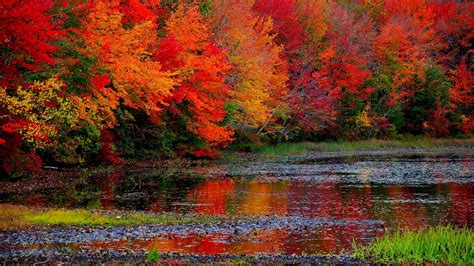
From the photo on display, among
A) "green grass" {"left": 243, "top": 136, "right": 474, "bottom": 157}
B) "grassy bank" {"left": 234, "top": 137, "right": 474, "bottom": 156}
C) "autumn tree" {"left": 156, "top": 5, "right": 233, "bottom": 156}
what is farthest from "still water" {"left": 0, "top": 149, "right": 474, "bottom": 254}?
"grassy bank" {"left": 234, "top": 137, "right": 474, "bottom": 156}

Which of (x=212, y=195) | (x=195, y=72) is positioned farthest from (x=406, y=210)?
(x=195, y=72)

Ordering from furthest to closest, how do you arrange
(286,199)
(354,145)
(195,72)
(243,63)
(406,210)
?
1. (354,145)
2. (243,63)
3. (195,72)
4. (286,199)
5. (406,210)

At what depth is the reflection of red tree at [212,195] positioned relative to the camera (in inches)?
1177

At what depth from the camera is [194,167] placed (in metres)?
50.7

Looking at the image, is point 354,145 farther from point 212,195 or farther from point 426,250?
point 426,250

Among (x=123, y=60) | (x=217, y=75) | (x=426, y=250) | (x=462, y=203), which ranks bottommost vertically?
(x=462, y=203)

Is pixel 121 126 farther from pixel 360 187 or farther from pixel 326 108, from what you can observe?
pixel 326 108

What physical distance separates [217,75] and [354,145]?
83.4 feet

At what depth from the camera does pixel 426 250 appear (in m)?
18.4

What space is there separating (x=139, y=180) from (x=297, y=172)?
1175cm

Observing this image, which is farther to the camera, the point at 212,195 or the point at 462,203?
the point at 212,195

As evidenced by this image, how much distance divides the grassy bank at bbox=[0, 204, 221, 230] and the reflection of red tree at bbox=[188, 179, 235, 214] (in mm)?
2743

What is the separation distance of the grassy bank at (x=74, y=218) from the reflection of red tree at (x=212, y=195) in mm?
2743

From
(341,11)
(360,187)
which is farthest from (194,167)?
(341,11)
